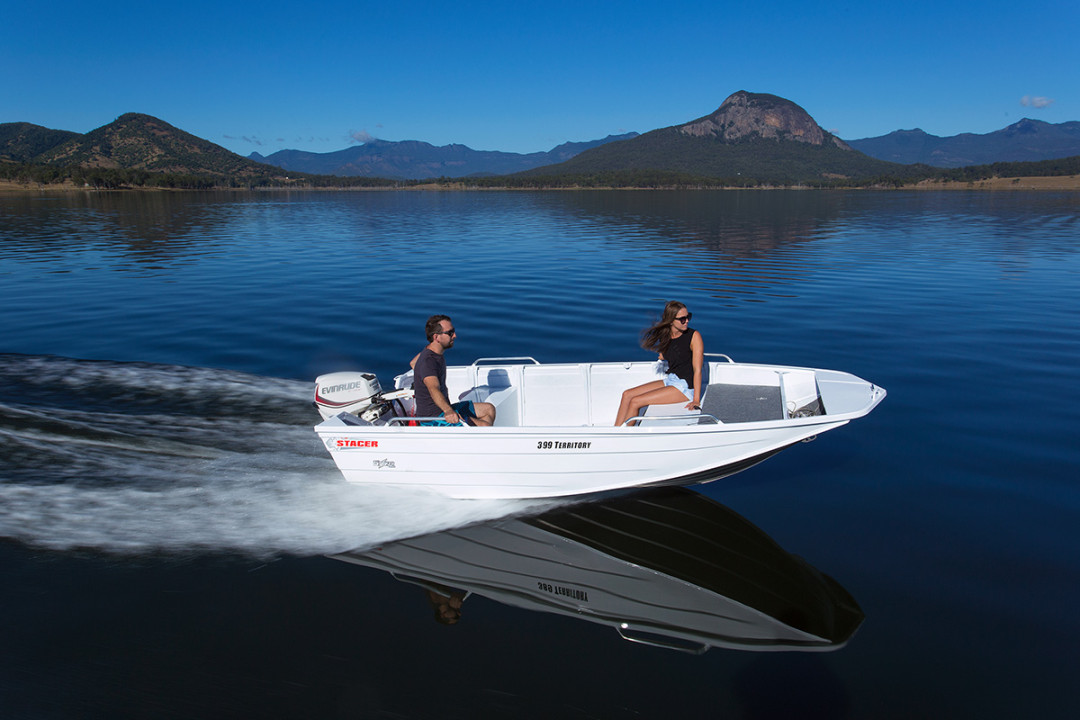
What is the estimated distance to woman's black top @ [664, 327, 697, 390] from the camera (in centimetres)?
827

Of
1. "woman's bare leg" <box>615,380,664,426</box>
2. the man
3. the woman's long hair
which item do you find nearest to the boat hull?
the man

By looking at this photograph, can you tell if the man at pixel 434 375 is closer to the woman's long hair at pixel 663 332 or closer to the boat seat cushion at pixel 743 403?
the woman's long hair at pixel 663 332

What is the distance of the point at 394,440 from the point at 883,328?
13749mm

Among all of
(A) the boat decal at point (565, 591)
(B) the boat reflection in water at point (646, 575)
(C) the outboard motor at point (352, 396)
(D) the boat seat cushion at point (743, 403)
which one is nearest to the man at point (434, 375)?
(C) the outboard motor at point (352, 396)

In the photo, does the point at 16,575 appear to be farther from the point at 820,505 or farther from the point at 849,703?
the point at 820,505

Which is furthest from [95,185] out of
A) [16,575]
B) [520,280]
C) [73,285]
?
[16,575]

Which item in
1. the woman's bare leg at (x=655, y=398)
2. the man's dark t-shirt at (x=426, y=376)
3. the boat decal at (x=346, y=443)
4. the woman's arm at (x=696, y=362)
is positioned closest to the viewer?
the boat decal at (x=346, y=443)

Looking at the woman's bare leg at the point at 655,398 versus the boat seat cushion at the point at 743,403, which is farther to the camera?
the woman's bare leg at the point at 655,398

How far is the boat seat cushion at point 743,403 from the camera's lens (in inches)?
314

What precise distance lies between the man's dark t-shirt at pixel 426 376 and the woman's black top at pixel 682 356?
308cm

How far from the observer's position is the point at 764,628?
5.62 metres

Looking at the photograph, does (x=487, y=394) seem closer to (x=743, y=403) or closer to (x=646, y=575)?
(x=743, y=403)

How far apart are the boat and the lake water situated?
47 centimetres

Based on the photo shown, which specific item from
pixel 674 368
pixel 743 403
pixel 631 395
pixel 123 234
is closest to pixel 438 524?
pixel 631 395
